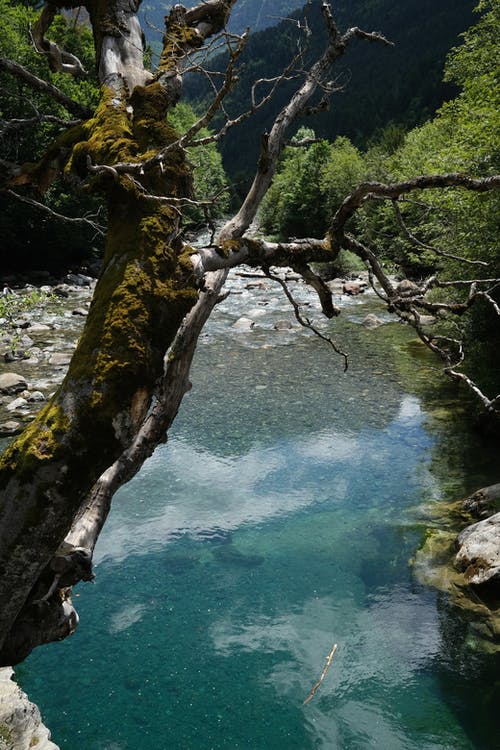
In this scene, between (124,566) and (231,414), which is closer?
(124,566)

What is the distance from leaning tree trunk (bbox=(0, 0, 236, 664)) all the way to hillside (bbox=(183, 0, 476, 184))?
65029 mm

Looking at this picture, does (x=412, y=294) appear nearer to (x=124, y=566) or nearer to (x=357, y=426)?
(x=124, y=566)

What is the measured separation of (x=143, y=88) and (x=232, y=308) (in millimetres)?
23054

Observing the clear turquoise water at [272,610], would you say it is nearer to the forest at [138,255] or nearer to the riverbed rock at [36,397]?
the forest at [138,255]

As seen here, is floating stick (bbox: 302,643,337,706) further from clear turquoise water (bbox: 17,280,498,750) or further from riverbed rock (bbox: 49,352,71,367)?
riverbed rock (bbox: 49,352,71,367)

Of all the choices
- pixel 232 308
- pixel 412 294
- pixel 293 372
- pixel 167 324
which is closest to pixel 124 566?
pixel 412 294

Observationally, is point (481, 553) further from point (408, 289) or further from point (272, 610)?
point (408, 289)

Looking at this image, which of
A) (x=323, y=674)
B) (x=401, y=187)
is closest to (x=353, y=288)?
(x=323, y=674)

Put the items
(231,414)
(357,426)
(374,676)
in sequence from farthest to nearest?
(231,414), (357,426), (374,676)

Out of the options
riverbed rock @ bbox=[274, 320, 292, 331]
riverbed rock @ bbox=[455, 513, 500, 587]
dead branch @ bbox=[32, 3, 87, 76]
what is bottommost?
riverbed rock @ bbox=[274, 320, 292, 331]

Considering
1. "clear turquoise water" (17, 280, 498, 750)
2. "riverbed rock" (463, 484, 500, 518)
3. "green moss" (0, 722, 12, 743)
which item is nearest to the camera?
"green moss" (0, 722, 12, 743)

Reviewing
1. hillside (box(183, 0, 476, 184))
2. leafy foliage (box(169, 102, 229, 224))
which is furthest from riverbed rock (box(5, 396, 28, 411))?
hillside (box(183, 0, 476, 184))

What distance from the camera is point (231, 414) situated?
13.8 metres

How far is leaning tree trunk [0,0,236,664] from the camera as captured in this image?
255 cm
